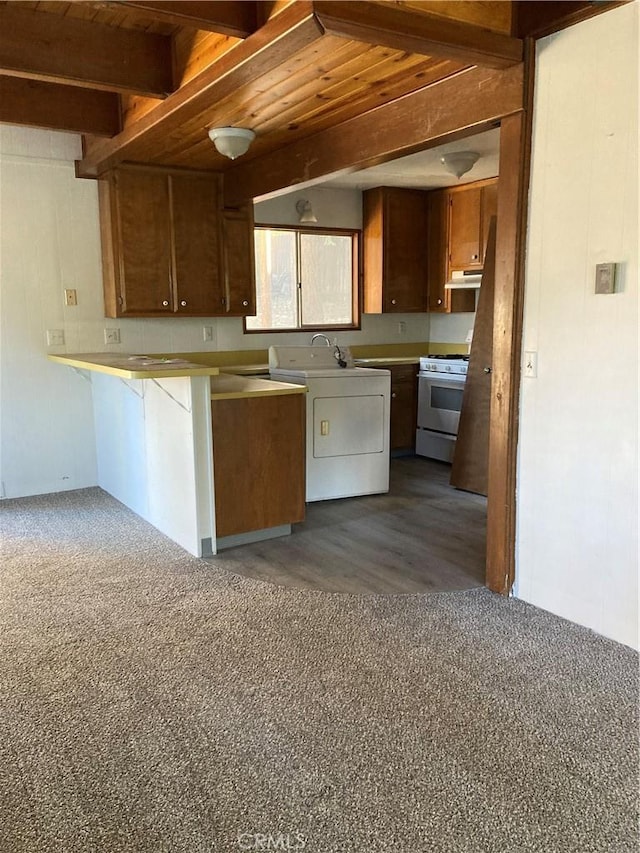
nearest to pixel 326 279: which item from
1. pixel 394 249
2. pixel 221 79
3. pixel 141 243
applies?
pixel 394 249

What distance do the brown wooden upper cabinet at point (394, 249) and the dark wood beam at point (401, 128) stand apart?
1.95 m

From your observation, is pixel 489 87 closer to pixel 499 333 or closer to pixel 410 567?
pixel 499 333

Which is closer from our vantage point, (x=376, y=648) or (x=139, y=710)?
(x=139, y=710)

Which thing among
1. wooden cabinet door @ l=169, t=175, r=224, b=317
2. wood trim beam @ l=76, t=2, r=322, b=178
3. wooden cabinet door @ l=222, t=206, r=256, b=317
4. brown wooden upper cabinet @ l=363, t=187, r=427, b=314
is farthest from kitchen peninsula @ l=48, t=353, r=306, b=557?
brown wooden upper cabinet @ l=363, t=187, r=427, b=314

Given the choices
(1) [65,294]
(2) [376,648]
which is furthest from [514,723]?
(1) [65,294]

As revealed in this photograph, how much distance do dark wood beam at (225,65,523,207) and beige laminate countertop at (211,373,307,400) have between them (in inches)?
47.4

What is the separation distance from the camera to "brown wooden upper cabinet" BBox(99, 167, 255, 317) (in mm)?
4523

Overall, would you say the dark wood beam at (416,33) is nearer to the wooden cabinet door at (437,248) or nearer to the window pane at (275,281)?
the window pane at (275,281)

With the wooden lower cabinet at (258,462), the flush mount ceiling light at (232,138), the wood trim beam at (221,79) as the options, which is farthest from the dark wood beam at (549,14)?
the wooden lower cabinet at (258,462)

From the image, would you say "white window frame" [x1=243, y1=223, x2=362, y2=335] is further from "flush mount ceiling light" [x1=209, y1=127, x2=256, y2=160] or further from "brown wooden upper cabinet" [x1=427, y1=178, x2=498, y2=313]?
"flush mount ceiling light" [x1=209, y1=127, x2=256, y2=160]

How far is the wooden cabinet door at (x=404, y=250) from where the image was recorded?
604cm

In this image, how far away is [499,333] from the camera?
9.50ft

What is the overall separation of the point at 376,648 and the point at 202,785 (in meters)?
0.92

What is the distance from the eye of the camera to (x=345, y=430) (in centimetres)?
457
